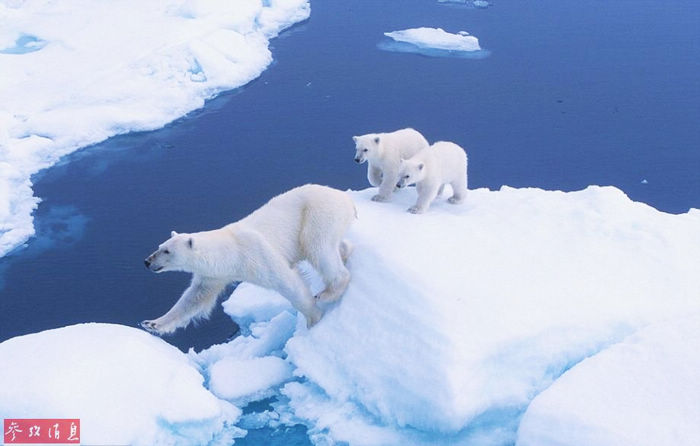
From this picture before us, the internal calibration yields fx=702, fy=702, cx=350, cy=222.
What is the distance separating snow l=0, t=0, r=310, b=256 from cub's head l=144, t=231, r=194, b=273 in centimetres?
535

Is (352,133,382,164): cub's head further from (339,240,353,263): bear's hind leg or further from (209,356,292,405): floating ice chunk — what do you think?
(209,356,292,405): floating ice chunk

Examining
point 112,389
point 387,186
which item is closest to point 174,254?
point 112,389

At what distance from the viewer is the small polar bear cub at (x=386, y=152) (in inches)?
280

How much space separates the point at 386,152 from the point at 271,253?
2.32 meters

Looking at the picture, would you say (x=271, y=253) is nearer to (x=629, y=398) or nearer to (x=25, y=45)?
(x=629, y=398)

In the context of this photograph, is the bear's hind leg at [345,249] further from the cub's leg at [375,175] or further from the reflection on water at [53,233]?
the reflection on water at [53,233]

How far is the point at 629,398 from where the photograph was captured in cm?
456

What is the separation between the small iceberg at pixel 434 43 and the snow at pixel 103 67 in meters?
2.88

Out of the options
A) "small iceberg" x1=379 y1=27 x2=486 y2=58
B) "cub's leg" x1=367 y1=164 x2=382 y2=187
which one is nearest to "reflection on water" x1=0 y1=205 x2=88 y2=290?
"cub's leg" x1=367 y1=164 x2=382 y2=187

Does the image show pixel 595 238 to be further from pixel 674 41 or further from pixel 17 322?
pixel 674 41

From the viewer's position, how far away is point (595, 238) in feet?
20.7

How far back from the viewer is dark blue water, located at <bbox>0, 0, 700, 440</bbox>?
30.0 ft

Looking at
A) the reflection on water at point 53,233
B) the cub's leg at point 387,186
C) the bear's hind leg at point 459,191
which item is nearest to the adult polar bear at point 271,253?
the cub's leg at point 387,186

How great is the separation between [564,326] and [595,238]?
1396 mm
